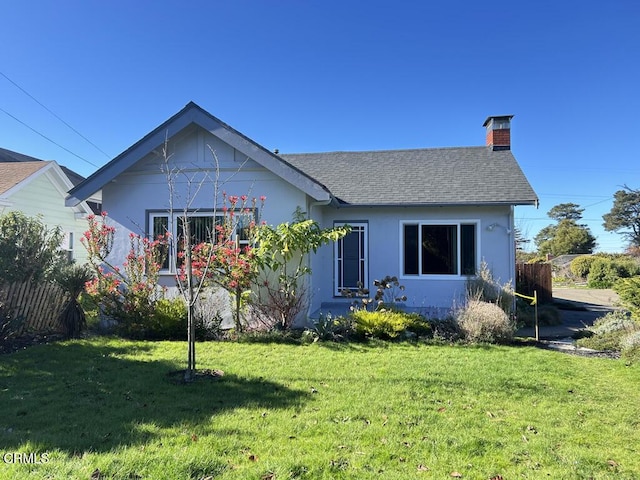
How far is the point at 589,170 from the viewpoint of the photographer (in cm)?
4753

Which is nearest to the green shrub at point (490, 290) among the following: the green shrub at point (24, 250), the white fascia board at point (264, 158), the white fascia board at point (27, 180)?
the white fascia board at point (264, 158)

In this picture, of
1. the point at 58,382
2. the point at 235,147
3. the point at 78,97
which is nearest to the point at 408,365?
the point at 58,382

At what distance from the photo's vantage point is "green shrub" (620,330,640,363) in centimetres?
627

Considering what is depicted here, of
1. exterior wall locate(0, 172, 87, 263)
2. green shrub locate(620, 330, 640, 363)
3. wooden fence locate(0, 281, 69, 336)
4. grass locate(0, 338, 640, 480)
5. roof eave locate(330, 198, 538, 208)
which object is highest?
exterior wall locate(0, 172, 87, 263)

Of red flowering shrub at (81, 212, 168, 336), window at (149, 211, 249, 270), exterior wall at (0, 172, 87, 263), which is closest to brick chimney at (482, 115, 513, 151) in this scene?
window at (149, 211, 249, 270)

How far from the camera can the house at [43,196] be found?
13078 millimetres

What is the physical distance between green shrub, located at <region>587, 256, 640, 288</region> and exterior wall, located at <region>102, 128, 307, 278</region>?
73.2 feet

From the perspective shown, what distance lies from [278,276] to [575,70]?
1252cm

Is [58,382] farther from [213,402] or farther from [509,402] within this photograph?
[509,402]

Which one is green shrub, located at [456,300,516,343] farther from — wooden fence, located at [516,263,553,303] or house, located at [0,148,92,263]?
house, located at [0,148,92,263]

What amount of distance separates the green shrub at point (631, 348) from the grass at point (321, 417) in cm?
29

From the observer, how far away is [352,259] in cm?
1109

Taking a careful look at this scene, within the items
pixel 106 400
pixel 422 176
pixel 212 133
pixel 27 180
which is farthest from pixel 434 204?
pixel 27 180

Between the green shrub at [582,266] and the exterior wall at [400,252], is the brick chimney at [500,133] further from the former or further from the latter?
the green shrub at [582,266]
